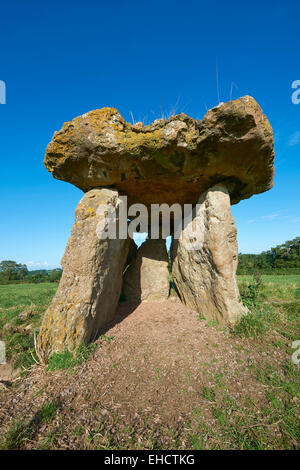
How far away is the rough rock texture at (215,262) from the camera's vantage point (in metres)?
4.64

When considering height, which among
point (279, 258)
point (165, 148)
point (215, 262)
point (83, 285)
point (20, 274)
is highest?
point (165, 148)

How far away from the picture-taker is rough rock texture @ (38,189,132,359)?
380cm

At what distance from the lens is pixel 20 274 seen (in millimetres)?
39281

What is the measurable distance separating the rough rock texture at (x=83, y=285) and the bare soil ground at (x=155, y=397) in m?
0.45

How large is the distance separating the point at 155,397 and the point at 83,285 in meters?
2.27

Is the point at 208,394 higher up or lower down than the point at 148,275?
lower down

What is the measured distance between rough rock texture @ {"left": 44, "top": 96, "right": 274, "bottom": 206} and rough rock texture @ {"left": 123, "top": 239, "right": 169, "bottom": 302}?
2671 millimetres

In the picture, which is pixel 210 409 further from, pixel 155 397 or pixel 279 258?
pixel 279 258

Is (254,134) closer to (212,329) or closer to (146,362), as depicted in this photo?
(212,329)

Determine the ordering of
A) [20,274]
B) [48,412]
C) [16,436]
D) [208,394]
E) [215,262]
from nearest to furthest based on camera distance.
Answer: [16,436] < [48,412] < [208,394] < [215,262] < [20,274]

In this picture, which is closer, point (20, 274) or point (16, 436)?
point (16, 436)

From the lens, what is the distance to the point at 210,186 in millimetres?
5348

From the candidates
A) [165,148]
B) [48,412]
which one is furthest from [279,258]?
[48,412]

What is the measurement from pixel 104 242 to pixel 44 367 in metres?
2.43
